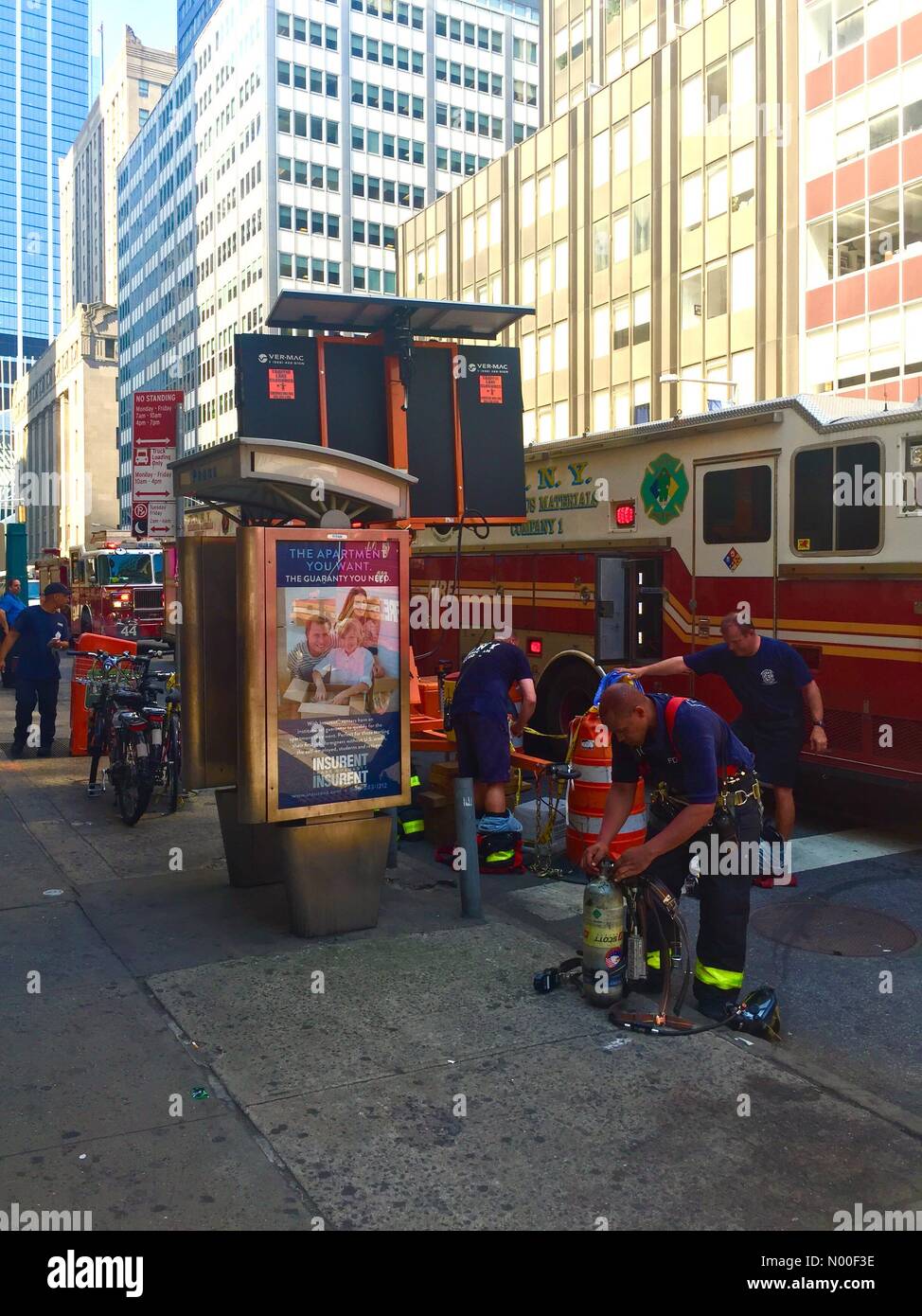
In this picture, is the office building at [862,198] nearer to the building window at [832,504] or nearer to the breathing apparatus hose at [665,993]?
the building window at [832,504]

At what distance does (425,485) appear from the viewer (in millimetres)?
10344

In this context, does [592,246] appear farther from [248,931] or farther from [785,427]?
[248,931]

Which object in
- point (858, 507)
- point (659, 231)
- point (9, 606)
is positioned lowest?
point (9, 606)

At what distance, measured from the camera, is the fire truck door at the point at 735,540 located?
9359 mm

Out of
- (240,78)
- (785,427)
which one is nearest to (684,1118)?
(785,427)

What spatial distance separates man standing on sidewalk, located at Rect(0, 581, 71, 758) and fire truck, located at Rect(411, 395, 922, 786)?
479cm

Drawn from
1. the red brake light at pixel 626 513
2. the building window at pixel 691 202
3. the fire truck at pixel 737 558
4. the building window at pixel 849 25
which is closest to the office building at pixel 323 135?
the building window at pixel 691 202

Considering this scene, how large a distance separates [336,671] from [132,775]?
3.55 m

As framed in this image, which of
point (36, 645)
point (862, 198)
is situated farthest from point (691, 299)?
point (36, 645)

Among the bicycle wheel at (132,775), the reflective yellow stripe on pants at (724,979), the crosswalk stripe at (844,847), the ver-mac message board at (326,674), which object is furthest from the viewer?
the bicycle wheel at (132,775)

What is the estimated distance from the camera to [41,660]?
12.8 metres

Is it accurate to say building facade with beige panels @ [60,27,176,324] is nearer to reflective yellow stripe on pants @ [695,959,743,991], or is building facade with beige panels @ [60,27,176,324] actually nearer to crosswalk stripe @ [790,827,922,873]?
crosswalk stripe @ [790,827,922,873]

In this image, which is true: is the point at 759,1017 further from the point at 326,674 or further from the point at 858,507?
the point at 858,507

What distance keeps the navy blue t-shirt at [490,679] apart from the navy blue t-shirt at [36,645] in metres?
5.95
